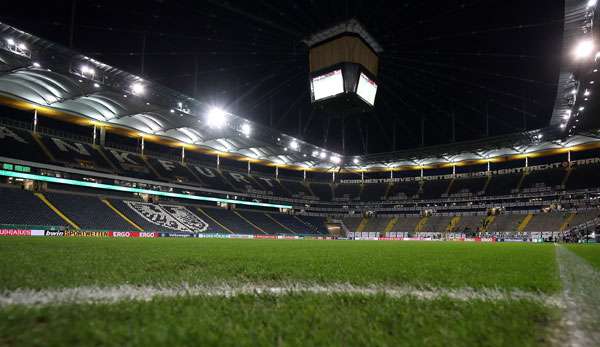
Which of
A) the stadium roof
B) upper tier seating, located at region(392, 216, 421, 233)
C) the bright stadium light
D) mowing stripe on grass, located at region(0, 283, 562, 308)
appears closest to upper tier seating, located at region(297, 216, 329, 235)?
the stadium roof

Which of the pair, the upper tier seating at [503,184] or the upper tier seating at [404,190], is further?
the upper tier seating at [404,190]

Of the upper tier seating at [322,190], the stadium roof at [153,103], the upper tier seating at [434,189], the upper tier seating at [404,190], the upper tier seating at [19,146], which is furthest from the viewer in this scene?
the upper tier seating at [322,190]

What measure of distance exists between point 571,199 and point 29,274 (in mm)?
63383

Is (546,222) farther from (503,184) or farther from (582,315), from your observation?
(582,315)

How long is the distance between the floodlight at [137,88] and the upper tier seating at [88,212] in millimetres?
13321

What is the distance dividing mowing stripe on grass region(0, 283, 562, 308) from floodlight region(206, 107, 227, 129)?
119 feet

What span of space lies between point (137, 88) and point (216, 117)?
32.0 ft

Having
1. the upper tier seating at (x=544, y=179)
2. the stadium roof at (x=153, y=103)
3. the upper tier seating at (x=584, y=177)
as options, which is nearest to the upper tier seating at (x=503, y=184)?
the upper tier seating at (x=544, y=179)

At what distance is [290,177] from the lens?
70.6m

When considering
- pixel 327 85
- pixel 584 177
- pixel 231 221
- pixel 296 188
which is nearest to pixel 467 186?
pixel 584 177

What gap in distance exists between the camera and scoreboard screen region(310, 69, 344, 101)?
1209 inches

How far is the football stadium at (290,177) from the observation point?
2.20 metres

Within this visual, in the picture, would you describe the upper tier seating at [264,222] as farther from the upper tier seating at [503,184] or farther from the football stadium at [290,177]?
the upper tier seating at [503,184]

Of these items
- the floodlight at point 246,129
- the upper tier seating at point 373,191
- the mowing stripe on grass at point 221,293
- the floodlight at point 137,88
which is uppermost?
the floodlight at point 137,88
